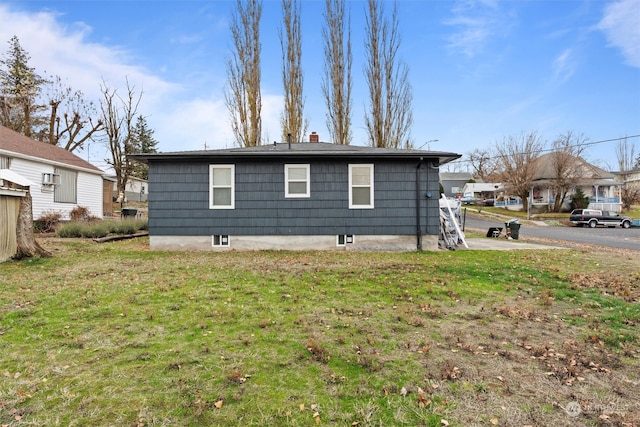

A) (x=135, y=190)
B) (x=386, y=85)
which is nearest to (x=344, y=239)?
(x=386, y=85)

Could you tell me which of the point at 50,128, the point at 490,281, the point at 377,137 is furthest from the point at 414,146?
the point at 50,128

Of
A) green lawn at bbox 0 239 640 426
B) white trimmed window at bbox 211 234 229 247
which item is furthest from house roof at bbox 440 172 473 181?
green lawn at bbox 0 239 640 426

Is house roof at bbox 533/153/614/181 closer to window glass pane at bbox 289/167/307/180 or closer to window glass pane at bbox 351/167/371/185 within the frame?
window glass pane at bbox 351/167/371/185

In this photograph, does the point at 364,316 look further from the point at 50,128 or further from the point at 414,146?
the point at 50,128

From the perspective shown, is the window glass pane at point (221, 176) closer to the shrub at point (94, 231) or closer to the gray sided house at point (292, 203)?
the gray sided house at point (292, 203)

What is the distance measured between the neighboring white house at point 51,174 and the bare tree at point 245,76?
856 cm

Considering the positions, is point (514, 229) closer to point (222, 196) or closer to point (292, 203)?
point (292, 203)

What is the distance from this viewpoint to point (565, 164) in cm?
3080

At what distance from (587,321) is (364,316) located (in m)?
2.67

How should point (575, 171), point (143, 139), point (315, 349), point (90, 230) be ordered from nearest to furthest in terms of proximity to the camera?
1. point (315, 349)
2. point (90, 230)
3. point (575, 171)
4. point (143, 139)

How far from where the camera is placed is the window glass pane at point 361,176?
10.4 meters

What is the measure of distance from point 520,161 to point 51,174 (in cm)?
3642

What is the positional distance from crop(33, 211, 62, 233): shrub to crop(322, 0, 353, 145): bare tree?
14881 millimetres

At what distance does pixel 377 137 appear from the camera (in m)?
21.5
